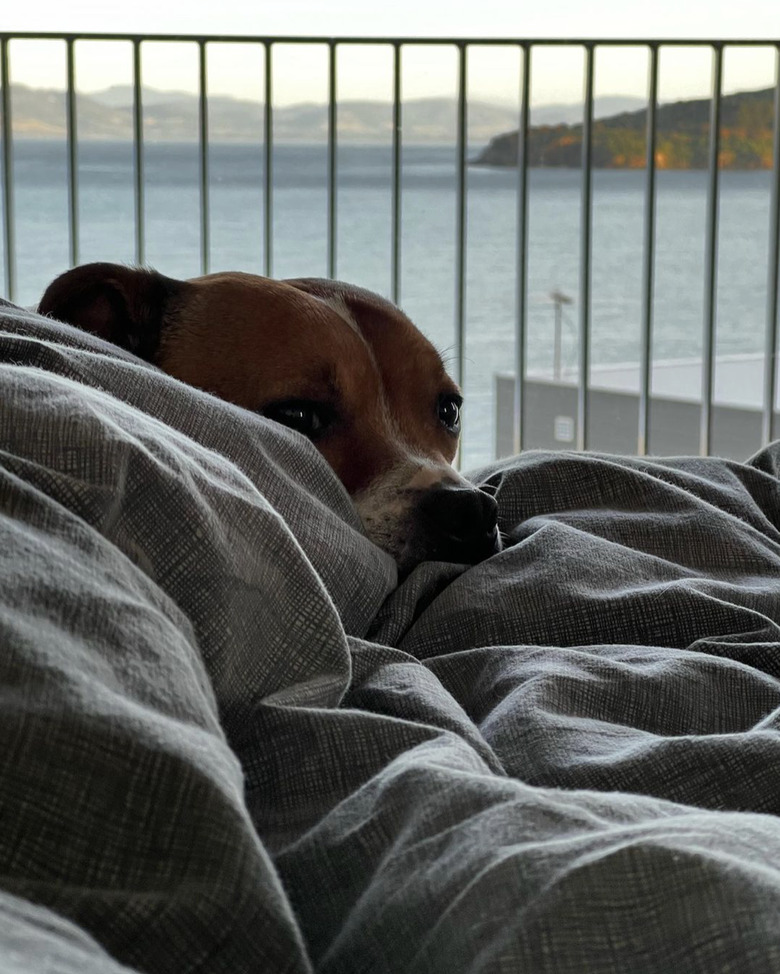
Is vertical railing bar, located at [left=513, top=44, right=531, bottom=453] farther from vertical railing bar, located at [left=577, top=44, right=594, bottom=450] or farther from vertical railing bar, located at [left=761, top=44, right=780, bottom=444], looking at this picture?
vertical railing bar, located at [left=761, top=44, right=780, bottom=444]

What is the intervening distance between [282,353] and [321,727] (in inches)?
35.0

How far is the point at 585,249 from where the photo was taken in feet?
11.7

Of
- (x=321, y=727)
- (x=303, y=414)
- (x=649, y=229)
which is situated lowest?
(x=321, y=727)

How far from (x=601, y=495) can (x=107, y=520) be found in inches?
30.1

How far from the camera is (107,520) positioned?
63 cm

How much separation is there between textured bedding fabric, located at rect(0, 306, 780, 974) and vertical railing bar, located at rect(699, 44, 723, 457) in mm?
2570

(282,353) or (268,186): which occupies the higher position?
(268,186)

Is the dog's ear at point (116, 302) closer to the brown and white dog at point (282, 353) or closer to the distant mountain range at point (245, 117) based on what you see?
the brown and white dog at point (282, 353)

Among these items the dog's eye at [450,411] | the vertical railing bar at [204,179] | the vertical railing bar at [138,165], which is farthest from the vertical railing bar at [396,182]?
the dog's eye at [450,411]

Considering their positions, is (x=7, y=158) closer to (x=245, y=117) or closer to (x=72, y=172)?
(x=72, y=172)

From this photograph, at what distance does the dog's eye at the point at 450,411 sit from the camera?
5.63 ft

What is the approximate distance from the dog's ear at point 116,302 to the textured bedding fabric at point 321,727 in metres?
0.49

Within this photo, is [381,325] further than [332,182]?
No

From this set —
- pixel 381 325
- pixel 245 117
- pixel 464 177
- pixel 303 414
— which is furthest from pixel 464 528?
pixel 245 117
